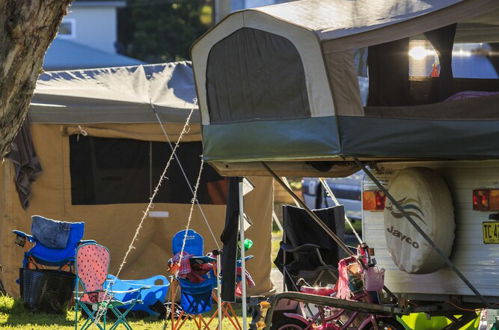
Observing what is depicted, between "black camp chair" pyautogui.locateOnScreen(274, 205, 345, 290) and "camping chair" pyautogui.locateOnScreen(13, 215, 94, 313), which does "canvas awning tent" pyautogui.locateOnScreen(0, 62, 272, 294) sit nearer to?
"camping chair" pyautogui.locateOnScreen(13, 215, 94, 313)

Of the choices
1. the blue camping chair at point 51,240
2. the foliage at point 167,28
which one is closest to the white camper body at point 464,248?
the blue camping chair at point 51,240

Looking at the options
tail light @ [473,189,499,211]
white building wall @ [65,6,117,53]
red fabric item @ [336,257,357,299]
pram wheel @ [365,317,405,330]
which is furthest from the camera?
white building wall @ [65,6,117,53]

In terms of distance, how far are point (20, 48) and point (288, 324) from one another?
3.52 metres

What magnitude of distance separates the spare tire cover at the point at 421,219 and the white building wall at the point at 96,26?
37505 millimetres

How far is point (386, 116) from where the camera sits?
21.0ft

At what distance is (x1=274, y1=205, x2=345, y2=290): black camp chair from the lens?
10016mm

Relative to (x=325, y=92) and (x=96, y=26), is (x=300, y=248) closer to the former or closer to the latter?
(x=325, y=92)

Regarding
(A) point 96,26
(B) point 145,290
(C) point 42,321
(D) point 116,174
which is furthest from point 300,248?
(A) point 96,26

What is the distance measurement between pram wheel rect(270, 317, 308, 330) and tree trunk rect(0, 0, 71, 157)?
320 cm

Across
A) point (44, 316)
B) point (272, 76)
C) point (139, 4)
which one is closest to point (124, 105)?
point (44, 316)

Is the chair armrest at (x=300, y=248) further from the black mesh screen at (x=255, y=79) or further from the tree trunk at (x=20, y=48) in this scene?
the tree trunk at (x=20, y=48)

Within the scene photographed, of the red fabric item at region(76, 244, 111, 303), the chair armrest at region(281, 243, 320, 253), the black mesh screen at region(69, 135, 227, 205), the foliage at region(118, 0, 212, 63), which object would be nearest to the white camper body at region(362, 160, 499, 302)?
the chair armrest at region(281, 243, 320, 253)

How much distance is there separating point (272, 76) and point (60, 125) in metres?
5.56

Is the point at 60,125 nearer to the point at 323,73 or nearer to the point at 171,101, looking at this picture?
the point at 171,101
